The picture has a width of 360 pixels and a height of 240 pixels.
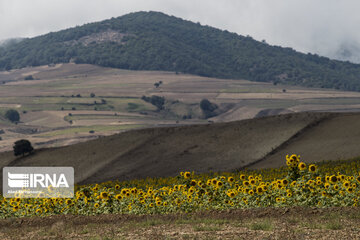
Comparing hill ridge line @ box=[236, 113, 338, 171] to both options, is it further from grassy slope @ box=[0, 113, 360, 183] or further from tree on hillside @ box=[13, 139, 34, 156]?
tree on hillside @ box=[13, 139, 34, 156]

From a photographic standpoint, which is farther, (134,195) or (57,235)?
(134,195)

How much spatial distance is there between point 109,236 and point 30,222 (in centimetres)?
411

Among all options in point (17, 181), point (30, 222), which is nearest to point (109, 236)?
point (30, 222)

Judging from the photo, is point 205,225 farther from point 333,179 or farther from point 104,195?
point 104,195

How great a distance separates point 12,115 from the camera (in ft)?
612

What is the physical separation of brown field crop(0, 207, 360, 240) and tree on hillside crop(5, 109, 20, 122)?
175451mm

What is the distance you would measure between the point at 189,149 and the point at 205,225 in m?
49.7

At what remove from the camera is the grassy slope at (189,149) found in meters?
56.8

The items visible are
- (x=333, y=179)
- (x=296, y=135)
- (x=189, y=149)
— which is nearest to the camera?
(x=333, y=179)

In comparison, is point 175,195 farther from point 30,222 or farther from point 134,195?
point 30,222

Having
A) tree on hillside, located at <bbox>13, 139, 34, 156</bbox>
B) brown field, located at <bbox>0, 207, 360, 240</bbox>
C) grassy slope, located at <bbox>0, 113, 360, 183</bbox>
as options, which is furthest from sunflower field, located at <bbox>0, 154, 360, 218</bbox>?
tree on hillside, located at <bbox>13, 139, 34, 156</bbox>

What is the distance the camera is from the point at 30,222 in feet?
54.1

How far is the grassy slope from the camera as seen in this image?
5684cm

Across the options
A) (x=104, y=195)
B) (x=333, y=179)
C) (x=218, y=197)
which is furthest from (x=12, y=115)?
(x=333, y=179)
